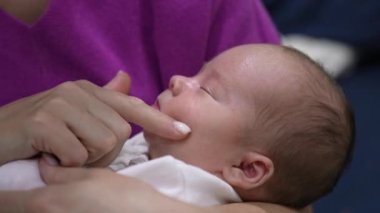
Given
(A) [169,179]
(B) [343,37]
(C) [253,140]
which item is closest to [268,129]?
(C) [253,140]

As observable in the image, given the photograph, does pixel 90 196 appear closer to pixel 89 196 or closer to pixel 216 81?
pixel 89 196

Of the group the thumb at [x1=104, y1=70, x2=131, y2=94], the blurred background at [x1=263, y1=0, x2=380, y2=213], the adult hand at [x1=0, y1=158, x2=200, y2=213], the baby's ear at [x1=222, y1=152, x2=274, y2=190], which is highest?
the thumb at [x1=104, y1=70, x2=131, y2=94]

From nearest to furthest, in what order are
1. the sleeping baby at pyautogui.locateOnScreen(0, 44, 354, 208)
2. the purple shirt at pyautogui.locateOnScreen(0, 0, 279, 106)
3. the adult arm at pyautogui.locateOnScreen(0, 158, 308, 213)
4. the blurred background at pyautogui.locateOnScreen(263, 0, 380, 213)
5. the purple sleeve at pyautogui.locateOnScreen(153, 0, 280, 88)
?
the adult arm at pyautogui.locateOnScreen(0, 158, 308, 213) < the sleeping baby at pyautogui.locateOnScreen(0, 44, 354, 208) < the purple shirt at pyautogui.locateOnScreen(0, 0, 279, 106) < the purple sleeve at pyautogui.locateOnScreen(153, 0, 280, 88) < the blurred background at pyautogui.locateOnScreen(263, 0, 380, 213)

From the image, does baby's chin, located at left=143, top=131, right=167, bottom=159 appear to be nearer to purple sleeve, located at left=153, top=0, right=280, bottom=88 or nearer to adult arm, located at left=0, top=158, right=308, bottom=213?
adult arm, located at left=0, top=158, right=308, bottom=213

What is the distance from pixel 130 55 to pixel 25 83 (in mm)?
192

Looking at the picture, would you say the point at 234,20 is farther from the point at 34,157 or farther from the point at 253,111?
the point at 34,157

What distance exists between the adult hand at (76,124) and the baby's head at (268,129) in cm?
4

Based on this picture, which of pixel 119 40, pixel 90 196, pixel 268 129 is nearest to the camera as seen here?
pixel 90 196

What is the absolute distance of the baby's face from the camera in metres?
1.01

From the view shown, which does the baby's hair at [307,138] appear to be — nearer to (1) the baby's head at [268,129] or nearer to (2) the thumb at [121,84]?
(1) the baby's head at [268,129]

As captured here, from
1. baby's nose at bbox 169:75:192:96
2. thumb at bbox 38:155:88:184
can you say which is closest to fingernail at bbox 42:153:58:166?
thumb at bbox 38:155:88:184

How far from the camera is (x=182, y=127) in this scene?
997 mm

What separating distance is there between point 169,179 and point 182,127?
0.08m

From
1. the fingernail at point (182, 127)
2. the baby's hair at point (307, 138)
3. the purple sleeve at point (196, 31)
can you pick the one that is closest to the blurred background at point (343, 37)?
the purple sleeve at point (196, 31)
